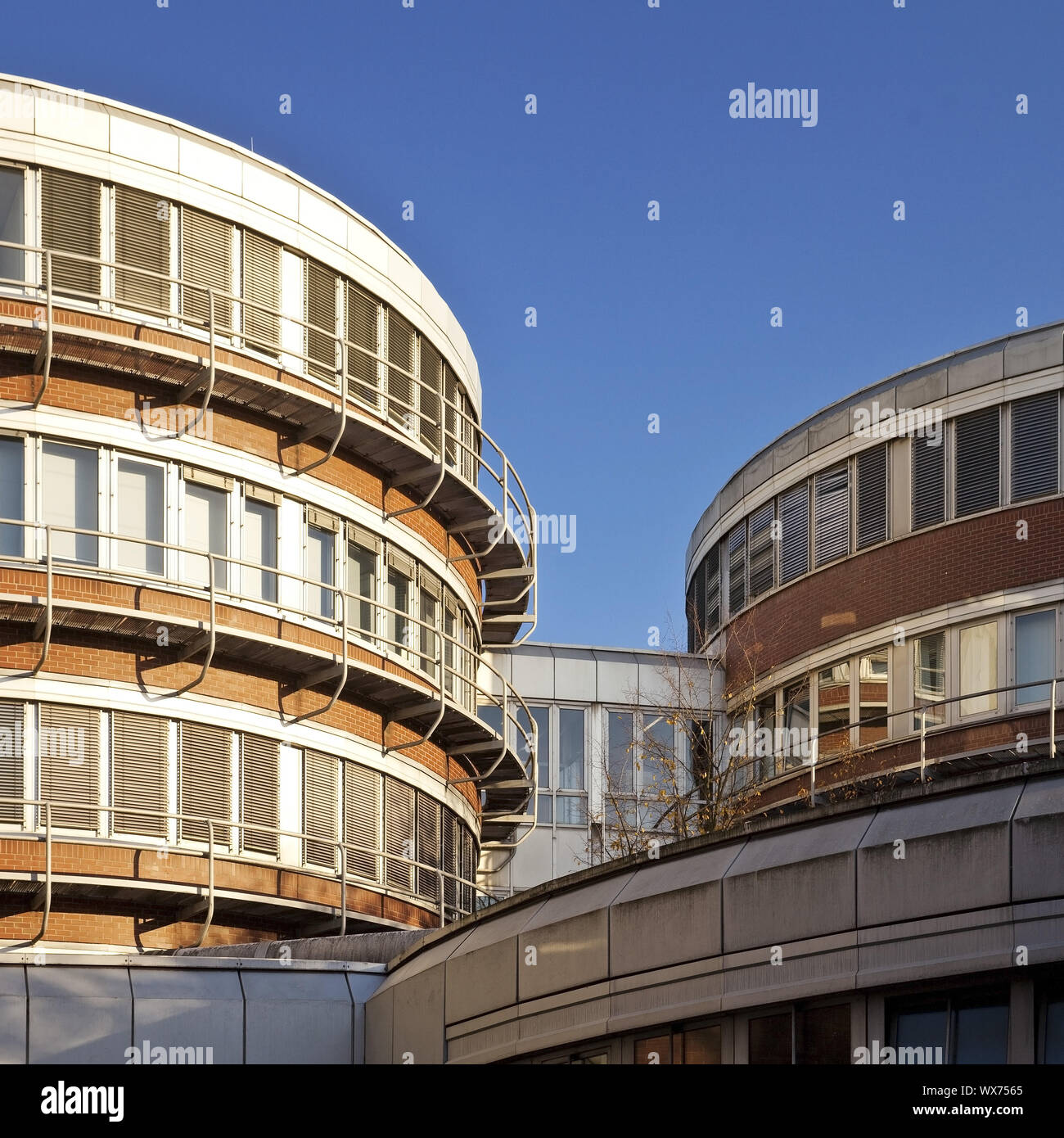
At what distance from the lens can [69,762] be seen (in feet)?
92.0

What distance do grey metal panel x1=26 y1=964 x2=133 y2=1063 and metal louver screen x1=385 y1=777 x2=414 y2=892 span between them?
35.7 ft

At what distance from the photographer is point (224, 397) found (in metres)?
30.6

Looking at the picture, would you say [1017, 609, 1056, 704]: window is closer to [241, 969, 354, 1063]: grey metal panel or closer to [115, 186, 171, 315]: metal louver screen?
→ [241, 969, 354, 1063]: grey metal panel

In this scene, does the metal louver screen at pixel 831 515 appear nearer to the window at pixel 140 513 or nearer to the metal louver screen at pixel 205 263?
the metal louver screen at pixel 205 263

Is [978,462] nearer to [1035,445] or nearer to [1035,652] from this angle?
[1035,445]

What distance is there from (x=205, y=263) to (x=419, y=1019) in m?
14.5

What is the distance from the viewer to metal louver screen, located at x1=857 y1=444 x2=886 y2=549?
34656mm

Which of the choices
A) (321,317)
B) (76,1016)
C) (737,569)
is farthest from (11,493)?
(737,569)

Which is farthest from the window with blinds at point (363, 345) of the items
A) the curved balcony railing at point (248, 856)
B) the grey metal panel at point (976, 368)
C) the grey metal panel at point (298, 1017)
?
the grey metal panel at point (298, 1017)

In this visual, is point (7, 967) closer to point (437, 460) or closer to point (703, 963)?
point (703, 963)

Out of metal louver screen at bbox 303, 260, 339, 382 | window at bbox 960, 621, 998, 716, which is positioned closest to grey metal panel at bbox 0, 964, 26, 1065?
metal louver screen at bbox 303, 260, 339, 382

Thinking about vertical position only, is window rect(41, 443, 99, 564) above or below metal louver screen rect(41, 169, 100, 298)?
below
